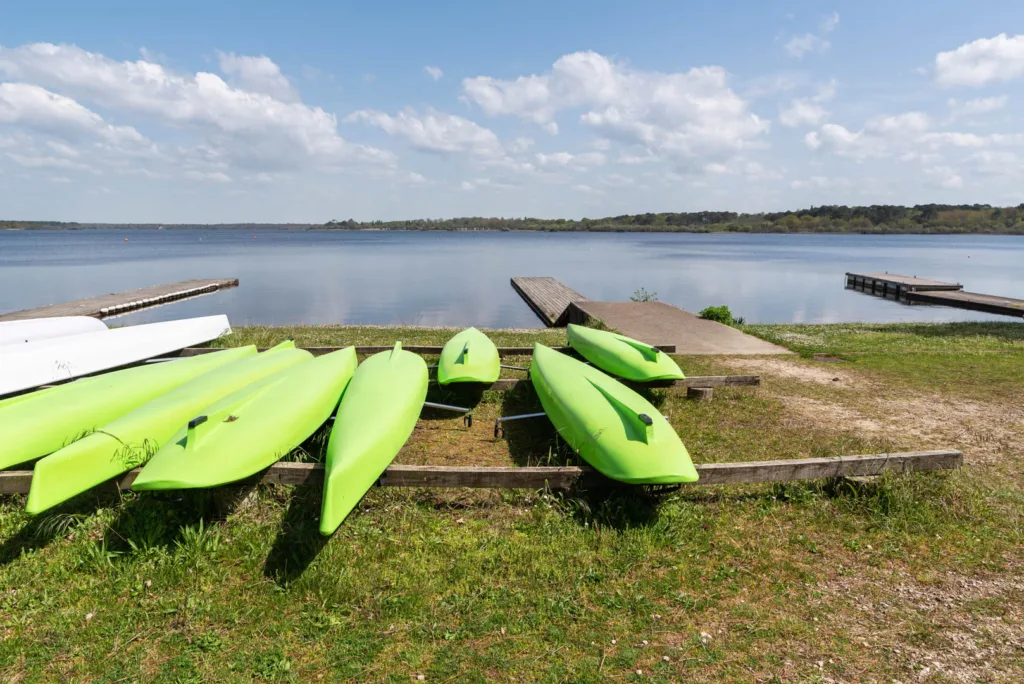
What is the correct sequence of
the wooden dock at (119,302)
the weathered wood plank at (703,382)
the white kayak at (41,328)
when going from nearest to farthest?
the weathered wood plank at (703,382) < the white kayak at (41,328) < the wooden dock at (119,302)

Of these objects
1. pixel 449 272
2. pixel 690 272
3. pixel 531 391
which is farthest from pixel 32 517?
pixel 690 272

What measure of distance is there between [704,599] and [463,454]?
2840 mm

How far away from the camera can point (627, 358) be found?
7.25 metres

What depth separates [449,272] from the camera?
143ft

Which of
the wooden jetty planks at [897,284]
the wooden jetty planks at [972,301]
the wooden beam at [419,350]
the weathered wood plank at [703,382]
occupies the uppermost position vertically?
the wooden beam at [419,350]

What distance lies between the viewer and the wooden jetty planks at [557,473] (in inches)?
169

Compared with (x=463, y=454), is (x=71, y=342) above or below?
above

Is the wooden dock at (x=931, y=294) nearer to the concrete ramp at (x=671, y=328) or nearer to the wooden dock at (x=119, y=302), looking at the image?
the concrete ramp at (x=671, y=328)

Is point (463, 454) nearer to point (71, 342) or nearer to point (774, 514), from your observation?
point (774, 514)

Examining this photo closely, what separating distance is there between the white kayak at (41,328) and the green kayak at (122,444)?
537cm

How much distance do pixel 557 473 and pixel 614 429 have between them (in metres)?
0.67

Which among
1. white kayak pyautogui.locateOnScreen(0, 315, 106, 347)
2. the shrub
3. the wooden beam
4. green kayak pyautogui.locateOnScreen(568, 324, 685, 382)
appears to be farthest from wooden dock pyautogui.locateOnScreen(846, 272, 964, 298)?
white kayak pyautogui.locateOnScreen(0, 315, 106, 347)

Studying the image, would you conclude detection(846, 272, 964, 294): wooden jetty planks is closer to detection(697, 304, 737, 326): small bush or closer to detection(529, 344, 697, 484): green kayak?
detection(697, 304, 737, 326): small bush

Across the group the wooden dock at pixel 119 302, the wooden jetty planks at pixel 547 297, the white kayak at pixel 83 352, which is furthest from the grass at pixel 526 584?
the wooden dock at pixel 119 302
